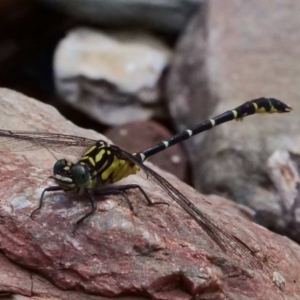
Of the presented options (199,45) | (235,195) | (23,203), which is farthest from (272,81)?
Result: (23,203)

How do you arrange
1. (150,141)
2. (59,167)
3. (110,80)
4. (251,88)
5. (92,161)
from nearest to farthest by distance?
1. (59,167)
2. (92,161)
3. (251,88)
4. (150,141)
5. (110,80)

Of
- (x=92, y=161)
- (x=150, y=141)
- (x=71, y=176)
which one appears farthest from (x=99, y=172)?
(x=150, y=141)

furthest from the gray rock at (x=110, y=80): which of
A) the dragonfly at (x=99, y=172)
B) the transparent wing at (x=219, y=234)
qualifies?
the transparent wing at (x=219, y=234)

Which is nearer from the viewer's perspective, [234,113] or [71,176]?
[71,176]

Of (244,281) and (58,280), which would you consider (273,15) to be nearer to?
(244,281)

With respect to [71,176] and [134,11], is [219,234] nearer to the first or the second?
[71,176]

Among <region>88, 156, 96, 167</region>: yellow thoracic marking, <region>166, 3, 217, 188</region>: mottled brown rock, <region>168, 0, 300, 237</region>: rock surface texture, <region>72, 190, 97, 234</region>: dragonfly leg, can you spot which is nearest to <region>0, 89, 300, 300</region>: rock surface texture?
<region>72, 190, 97, 234</region>: dragonfly leg

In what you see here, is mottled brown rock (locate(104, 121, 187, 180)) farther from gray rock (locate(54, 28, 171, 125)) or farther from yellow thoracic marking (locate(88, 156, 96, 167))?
yellow thoracic marking (locate(88, 156, 96, 167))
